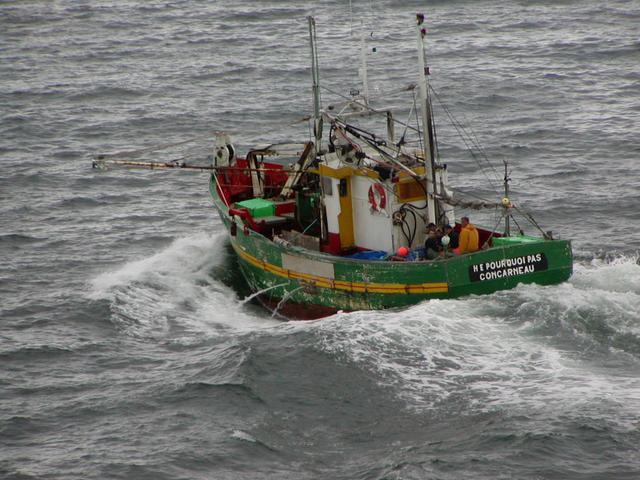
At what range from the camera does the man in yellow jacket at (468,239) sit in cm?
2500

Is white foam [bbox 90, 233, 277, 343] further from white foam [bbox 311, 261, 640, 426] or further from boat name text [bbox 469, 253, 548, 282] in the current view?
boat name text [bbox 469, 253, 548, 282]

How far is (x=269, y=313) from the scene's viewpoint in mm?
28094

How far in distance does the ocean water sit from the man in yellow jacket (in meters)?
1.35

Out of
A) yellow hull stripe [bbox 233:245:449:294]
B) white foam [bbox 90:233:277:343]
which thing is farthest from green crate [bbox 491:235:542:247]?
white foam [bbox 90:233:277:343]

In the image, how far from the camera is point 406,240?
26422 mm

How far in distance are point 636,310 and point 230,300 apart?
10.4 meters

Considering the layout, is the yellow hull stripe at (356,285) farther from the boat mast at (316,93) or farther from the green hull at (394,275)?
the boat mast at (316,93)

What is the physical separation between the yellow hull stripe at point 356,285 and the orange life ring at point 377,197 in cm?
195

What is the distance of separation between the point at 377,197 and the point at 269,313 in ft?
13.6

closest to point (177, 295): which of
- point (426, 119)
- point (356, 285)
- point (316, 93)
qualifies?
point (356, 285)

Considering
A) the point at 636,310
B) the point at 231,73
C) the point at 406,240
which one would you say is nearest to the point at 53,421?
the point at 406,240

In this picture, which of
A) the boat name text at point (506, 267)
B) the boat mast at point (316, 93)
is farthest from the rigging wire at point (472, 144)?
the boat name text at point (506, 267)

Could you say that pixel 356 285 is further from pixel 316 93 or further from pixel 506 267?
pixel 316 93

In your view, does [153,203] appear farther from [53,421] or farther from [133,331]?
[53,421]
